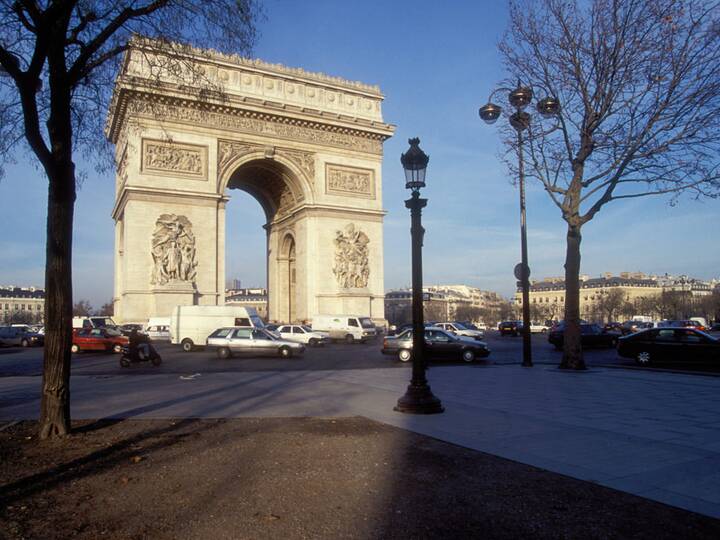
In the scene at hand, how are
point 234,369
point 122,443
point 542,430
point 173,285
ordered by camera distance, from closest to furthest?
1. point 122,443
2. point 542,430
3. point 234,369
4. point 173,285

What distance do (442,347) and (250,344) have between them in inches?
286

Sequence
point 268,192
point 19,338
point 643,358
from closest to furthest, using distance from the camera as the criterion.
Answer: point 643,358, point 19,338, point 268,192

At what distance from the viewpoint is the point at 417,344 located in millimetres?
9586

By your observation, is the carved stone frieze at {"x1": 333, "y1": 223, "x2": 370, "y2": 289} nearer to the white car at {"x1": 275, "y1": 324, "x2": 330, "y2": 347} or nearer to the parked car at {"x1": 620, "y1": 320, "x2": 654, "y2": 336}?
the white car at {"x1": 275, "y1": 324, "x2": 330, "y2": 347}

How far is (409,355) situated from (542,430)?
1323cm

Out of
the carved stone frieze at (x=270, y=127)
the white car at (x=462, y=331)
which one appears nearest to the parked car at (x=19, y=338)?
the carved stone frieze at (x=270, y=127)

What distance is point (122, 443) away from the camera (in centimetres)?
697

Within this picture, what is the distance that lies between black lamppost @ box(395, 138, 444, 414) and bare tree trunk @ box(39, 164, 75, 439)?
492 centimetres

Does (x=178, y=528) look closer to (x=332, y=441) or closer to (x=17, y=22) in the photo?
(x=332, y=441)

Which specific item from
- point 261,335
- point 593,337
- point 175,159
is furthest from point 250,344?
point 593,337

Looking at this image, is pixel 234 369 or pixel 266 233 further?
pixel 266 233

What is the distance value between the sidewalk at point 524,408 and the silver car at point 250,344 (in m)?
5.91

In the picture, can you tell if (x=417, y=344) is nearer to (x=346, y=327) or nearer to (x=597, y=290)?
(x=346, y=327)

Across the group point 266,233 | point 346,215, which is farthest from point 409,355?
point 266,233
